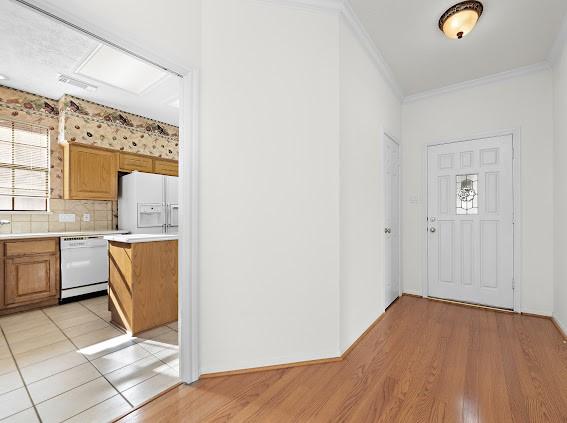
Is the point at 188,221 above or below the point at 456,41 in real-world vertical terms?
below

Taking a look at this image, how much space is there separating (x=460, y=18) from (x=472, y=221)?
227 centimetres

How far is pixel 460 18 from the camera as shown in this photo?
7.45ft

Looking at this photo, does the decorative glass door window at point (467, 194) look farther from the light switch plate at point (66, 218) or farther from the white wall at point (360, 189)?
the light switch plate at point (66, 218)

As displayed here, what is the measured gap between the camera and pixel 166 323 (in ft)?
9.29

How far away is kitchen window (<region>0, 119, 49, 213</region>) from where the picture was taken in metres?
3.61

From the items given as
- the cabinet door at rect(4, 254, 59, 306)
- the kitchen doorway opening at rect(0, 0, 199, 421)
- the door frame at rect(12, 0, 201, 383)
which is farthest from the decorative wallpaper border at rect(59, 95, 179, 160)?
the door frame at rect(12, 0, 201, 383)

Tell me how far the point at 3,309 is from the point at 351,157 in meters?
4.24

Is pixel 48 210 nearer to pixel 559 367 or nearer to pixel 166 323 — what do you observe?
pixel 166 323

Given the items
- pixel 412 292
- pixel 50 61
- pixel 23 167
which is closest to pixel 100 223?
pixel 23 167

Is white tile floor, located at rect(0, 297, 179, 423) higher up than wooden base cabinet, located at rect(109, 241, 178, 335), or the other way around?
wooden base cabinet, located at rect(109, 241, 178, 335)

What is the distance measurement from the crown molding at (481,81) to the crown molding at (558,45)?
0.39 feet

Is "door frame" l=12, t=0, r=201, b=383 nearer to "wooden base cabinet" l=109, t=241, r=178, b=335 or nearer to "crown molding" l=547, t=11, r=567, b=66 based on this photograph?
"wooden base cabinet" l=109, t=241, r=178, b=335

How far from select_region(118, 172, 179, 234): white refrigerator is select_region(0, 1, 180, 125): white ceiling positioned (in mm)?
1115

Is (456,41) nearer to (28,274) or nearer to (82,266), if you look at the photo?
(82,266)
